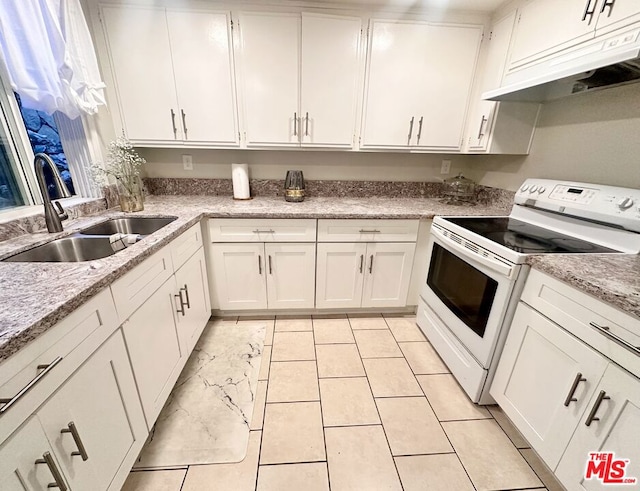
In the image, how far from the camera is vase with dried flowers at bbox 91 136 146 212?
1.69 metres

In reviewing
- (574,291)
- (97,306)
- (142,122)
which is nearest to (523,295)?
(574,291)

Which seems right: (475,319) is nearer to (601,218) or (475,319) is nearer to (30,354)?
(601,218)

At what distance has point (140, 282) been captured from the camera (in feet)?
3.63

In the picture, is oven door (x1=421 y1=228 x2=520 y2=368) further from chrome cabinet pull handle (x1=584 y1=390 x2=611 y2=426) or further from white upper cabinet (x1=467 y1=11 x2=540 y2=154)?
white upper cabinet (x1=467 y1=11 x2=540 y2=154)

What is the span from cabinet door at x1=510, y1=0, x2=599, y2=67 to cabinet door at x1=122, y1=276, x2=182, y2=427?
2448mm

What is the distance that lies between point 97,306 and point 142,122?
1.61 m

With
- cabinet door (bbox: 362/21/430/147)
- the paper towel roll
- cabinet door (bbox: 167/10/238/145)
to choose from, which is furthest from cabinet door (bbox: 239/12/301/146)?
cabinet door (bbox: 362/21/430/147)

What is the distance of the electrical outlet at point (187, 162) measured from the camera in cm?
226

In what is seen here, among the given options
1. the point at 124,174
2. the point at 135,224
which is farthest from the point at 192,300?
the point at 124,174

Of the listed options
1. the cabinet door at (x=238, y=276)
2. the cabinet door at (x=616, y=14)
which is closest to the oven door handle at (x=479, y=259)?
the cabinet door at (x=616, y=14)

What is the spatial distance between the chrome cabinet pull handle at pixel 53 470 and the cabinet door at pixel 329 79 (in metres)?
1.98

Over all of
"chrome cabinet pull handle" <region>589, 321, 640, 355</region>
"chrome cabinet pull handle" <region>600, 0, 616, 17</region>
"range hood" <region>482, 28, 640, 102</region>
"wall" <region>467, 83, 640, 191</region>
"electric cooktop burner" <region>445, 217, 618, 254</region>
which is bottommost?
"chrome cabinet pull handle" <region>589, 321, 640, 355</region>

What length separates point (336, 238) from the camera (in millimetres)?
1963

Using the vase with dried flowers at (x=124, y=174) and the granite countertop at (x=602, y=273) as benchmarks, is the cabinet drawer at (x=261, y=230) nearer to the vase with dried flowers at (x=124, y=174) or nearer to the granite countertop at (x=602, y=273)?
the vase with dried flowers at (x=124, y=174)
